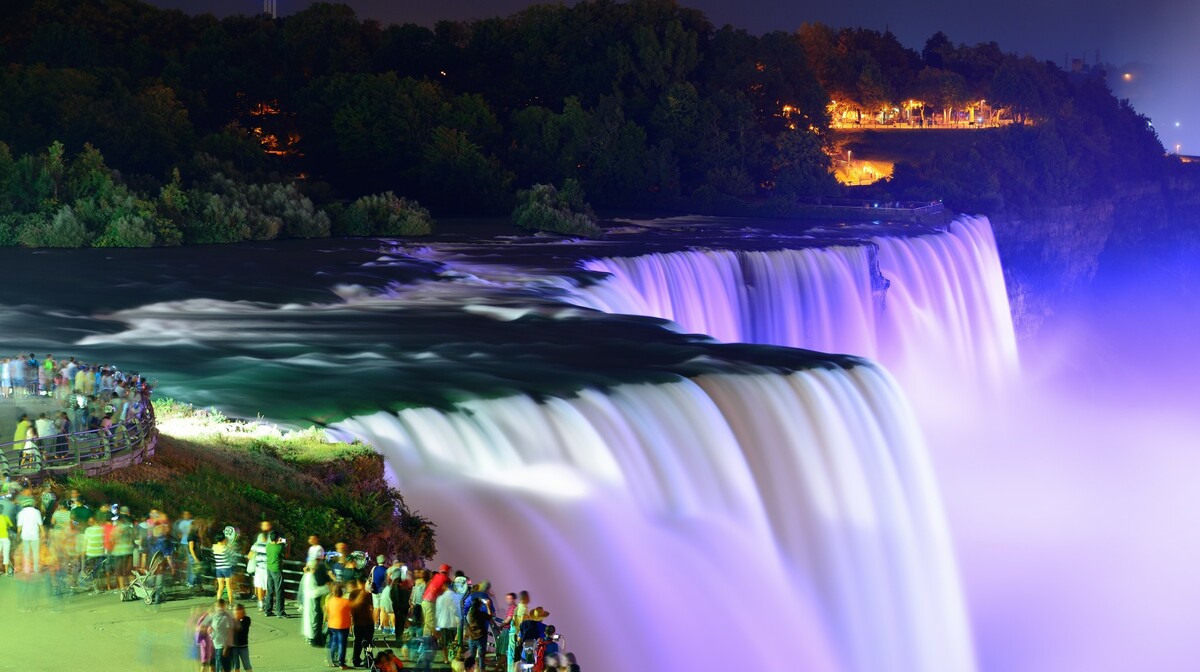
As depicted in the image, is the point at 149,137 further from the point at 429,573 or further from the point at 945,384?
the point at 429,573

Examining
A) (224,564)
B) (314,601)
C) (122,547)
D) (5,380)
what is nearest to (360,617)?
(314,601)

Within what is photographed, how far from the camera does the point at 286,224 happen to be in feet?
179

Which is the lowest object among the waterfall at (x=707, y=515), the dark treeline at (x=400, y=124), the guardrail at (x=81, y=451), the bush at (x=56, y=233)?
→ the waterfall at (x=707, y=515)

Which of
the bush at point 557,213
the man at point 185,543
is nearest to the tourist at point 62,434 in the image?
the man at point 185,543

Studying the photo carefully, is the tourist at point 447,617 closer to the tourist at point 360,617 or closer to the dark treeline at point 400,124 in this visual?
the tourist at point 360,617

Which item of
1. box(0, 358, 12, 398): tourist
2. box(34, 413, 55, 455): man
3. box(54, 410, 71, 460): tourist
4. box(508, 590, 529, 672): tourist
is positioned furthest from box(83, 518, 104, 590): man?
box(0, 358, 12, 398): tourist

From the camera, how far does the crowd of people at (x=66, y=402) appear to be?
18.2 m

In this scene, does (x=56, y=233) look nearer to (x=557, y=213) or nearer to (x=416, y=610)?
(x=557, y=213)

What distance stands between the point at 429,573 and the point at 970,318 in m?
44.3

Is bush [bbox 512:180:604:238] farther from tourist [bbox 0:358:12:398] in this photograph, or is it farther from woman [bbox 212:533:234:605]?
woman [bbox 212:533:234:605]

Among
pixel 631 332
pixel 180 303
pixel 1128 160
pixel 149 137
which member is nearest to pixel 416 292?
pixel 180 303

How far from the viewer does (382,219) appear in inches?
2228

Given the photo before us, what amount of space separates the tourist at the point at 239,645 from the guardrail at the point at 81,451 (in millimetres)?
4383

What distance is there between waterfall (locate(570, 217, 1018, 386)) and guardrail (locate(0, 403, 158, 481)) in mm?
18909
